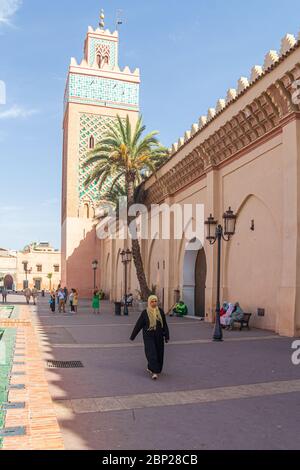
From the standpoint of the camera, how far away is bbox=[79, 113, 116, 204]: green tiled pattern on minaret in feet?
134

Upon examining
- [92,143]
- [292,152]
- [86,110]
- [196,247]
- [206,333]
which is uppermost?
[86,110]

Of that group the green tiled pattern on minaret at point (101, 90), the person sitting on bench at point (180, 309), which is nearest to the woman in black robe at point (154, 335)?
the person sitting on bench at point (180, 309)

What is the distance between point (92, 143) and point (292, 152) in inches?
1222

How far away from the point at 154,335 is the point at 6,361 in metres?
2.54

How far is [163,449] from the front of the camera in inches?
160

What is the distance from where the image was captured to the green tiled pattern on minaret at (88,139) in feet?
134

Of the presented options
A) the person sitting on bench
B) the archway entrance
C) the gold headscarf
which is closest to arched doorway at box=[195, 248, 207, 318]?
the archway entrance

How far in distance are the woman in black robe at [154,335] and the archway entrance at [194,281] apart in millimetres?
13053

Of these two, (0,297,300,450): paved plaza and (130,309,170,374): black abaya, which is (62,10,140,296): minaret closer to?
(0,297,300,450): paved plaza

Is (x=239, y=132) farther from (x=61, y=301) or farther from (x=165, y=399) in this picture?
(x=61, y=301)

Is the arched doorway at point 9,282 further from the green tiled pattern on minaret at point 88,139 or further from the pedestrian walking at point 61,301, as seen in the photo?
the pedestrian walking at point 61,301
